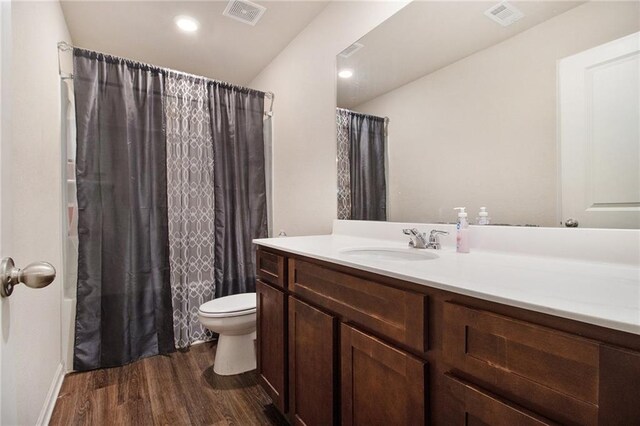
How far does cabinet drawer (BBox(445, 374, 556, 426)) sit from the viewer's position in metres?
0.58

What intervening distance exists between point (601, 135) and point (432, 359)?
2.88ft

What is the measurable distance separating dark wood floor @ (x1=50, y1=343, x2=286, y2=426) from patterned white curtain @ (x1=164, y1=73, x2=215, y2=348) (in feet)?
1.23

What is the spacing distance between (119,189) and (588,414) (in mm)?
2491

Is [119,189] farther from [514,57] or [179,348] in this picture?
[514,57]

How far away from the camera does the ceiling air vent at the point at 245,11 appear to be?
6.48 ft

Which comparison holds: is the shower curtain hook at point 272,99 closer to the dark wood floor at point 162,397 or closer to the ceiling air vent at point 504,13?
the ceiling air vent at point 504,13

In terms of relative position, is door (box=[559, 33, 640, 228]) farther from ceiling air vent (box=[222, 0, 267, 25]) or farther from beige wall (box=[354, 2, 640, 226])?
ceiling air vent (box=[222, 0, 267, 25])

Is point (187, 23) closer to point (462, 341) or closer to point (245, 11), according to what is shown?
point (245, 11)

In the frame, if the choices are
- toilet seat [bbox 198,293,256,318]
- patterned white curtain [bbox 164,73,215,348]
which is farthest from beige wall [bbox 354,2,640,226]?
patterned white curtain [bbox 164,73,215,348]

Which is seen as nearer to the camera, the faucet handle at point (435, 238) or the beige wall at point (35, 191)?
the beige wall at point (35, 191)

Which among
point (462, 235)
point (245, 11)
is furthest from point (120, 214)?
point (462, 235)

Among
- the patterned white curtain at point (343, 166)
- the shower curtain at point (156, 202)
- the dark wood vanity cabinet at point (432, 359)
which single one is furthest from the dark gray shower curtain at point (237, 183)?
the dark wood vanity cabinet at point (432, 359)

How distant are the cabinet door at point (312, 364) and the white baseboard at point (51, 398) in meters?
1.24

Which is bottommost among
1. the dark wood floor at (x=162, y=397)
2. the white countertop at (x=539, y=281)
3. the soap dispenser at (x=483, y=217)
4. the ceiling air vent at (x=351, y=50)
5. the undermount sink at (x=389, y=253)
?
the dark wood floor at (x=162, y=397)
